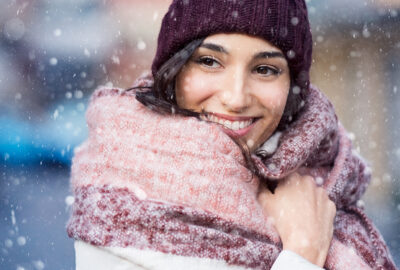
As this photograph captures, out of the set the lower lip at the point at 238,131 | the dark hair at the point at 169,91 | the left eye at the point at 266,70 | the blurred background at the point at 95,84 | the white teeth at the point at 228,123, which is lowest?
the blurred background at the point at 95,84

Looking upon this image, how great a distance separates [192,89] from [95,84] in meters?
7.18

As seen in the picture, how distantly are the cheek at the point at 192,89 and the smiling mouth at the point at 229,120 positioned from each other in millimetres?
54

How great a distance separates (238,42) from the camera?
5.53ft

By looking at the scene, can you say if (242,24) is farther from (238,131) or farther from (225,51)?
(238,131)

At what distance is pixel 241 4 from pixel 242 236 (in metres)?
0.73

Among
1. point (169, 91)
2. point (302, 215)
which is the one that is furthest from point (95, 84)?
point (302, 215)

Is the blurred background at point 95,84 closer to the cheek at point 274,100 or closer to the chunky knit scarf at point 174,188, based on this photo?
the chunky knit scarf at point 174,188

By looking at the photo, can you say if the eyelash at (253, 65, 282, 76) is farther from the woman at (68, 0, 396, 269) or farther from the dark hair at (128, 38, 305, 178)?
the dark hair at (128, 38, 305, 178)

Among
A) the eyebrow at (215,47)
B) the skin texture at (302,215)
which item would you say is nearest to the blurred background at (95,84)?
the skin texture at (302,215)

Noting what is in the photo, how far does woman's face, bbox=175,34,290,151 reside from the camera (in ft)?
5.54

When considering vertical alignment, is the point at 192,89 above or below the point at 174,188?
above

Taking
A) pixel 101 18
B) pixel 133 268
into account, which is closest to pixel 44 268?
pixel 133 268

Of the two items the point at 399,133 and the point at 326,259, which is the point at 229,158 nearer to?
the point at 326,259

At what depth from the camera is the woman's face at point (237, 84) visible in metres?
1.69
